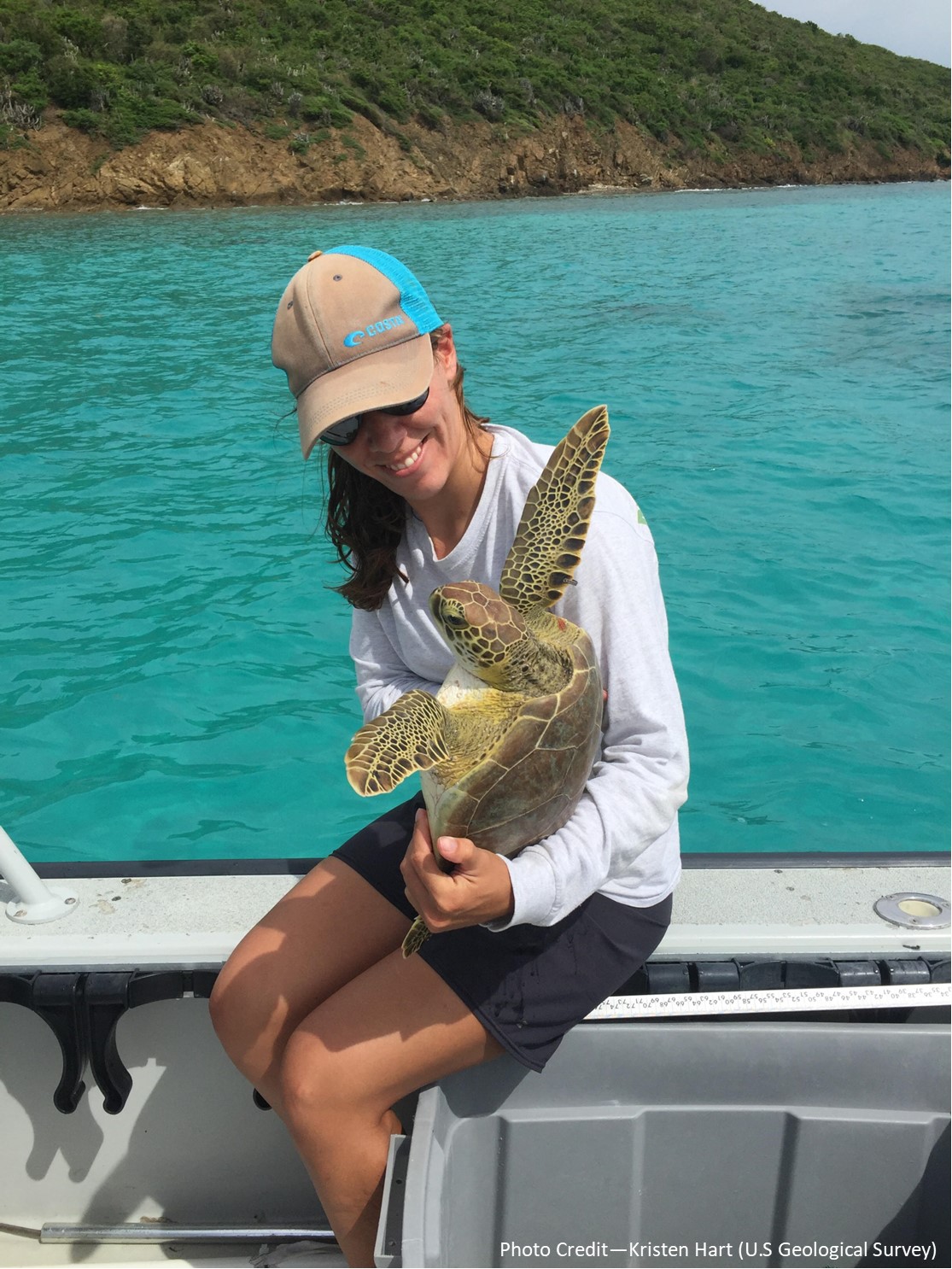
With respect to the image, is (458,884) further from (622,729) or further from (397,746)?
(622,729)

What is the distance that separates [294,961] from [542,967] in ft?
1.32

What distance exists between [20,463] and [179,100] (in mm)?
25169

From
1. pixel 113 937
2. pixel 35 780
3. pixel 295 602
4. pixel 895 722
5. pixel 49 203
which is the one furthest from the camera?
pixel 49 203

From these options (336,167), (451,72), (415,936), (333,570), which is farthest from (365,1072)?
(451,72)

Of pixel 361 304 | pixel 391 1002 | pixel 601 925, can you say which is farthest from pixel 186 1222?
pixel 361 304

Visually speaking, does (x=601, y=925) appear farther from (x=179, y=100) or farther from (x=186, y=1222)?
(x=179, y=100)

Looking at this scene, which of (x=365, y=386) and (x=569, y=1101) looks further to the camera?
(x=569, y=1101)

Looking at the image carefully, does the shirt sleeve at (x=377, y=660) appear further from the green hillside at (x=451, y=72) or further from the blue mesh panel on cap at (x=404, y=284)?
the green hillside at (x=451, y=72)

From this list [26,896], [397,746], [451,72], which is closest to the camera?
[397,746]

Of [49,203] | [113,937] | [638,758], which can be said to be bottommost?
[113,937]

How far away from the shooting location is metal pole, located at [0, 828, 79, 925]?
177cm

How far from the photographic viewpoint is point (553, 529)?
142 centimetres

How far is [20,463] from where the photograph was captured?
7.41m

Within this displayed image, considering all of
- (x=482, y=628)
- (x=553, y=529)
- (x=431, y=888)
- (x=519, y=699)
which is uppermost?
(x=553, y=529)
